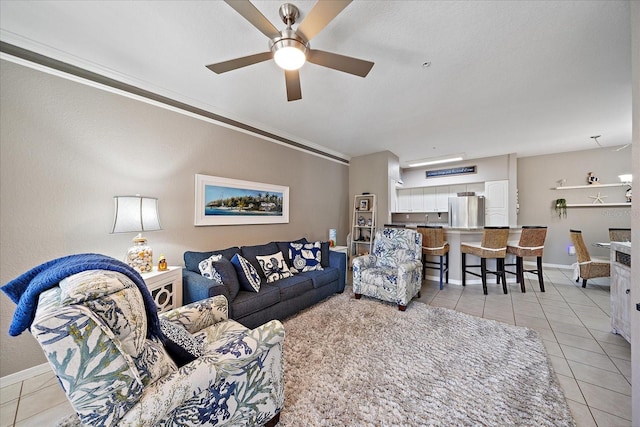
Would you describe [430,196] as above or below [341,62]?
below

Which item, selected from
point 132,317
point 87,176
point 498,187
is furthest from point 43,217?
point 498,187

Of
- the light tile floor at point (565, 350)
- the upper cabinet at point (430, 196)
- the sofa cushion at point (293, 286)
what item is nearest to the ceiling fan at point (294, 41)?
the sofa cushion at point (293, 286)

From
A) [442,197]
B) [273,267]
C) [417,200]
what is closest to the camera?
[273,267]

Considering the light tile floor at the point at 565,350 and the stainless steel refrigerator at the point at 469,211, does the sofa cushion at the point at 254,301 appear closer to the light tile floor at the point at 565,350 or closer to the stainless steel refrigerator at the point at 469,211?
the light tile floor at the point at 565,350

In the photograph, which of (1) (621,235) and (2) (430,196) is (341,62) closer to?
(1) (621,235)

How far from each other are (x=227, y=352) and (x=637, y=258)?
7.40 feet

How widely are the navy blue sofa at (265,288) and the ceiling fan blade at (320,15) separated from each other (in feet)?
6.83

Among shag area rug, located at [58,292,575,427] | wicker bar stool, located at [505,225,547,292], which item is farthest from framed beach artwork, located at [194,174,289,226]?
wicker bar stool, located at [505,225,547,292]

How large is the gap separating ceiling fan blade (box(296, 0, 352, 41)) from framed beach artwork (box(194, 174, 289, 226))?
2032 millimetres

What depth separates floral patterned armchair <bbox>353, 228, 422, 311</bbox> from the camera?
2900 millimetres

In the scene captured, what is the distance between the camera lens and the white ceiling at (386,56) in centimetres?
159

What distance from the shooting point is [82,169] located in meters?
2.01

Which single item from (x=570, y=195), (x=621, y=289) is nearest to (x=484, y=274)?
(x=621, y=289)

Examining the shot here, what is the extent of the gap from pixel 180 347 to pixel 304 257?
216 centimetres
